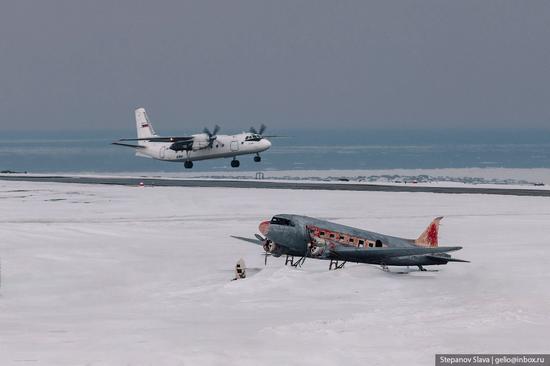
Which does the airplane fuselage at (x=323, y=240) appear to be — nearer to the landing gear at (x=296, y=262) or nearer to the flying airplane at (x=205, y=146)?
the landing gear at (x=296, y=262)

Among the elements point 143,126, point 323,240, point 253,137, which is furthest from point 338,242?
point 143,126

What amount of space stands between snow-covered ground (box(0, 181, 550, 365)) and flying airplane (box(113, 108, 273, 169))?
147 ft

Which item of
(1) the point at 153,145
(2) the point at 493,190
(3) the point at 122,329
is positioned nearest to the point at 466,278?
(3) the point at 122,329

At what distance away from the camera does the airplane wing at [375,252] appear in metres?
37.2

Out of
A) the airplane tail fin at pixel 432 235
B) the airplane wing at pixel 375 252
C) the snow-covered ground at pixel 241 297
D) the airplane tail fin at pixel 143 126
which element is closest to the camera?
the snow-covered ground at pixel 241 297

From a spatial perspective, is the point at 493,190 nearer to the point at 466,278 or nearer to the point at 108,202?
the point at 108,202

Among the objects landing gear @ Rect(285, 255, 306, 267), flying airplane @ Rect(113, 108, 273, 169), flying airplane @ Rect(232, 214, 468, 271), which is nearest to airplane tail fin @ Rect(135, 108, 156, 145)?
flying airplane @ Rect(113, 108, 273, 169)

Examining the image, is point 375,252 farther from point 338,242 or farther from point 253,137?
point 253,137

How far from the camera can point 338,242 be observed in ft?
128

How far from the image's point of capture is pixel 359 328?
27.6 metres

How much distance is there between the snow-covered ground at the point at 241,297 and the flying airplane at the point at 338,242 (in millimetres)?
714

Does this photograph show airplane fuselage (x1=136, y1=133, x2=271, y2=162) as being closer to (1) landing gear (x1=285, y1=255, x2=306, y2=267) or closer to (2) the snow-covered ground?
(2) the snow-covered ground

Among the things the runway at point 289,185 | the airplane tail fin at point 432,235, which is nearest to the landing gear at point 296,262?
the airplane tail fin at point 432,235

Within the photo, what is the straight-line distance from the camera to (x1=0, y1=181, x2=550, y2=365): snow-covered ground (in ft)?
80.5
